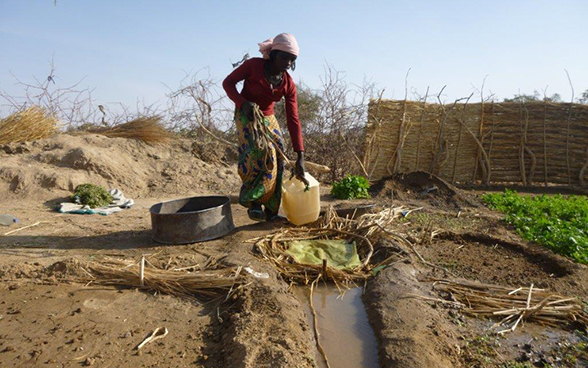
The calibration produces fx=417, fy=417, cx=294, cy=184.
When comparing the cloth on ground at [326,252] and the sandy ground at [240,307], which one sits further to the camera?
the cloth on ground at [326,252]

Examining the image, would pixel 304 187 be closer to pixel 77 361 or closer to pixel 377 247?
pixel 377 247

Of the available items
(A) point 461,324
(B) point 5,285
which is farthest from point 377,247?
(B) point 5,285

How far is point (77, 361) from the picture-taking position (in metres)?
1.86

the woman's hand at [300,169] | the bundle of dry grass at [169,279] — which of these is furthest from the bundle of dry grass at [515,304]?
the woman's hand at [300,169]

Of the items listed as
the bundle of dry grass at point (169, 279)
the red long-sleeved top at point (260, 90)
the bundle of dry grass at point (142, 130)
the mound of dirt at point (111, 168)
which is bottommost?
the bundle of dry grass at point (169, 279)

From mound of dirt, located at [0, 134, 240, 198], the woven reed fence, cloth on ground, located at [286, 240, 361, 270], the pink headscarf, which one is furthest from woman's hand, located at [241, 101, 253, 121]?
the woven reed fence

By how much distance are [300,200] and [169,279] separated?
164cm

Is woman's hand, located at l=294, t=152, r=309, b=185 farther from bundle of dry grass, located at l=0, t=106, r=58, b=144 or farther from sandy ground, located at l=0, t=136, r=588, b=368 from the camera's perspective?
bundle of dry grass, located at l=0, t=106, r=58, b=144

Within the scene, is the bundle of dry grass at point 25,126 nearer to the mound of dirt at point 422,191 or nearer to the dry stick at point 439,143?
the mound of dirt at point 422,191

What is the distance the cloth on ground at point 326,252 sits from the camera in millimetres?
3285

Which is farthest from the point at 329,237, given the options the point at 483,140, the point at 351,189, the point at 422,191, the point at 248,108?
the point at 483,140

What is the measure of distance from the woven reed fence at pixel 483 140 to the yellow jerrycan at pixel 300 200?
4159 mm

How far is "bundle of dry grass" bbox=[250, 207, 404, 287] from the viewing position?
120 inches

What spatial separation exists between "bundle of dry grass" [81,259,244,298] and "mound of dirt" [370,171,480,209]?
3.70 metres
